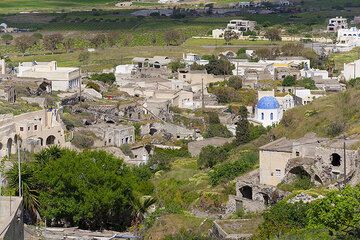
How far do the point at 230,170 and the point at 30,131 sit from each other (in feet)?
29.5

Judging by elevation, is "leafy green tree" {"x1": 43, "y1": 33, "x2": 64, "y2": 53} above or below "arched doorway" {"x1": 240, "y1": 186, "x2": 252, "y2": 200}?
below

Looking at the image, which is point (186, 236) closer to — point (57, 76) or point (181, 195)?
point (181, 195)

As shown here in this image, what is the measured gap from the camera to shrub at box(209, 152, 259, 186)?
28.7 meters

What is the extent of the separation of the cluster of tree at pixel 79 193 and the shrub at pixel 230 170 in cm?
383

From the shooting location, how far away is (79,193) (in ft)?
77.4

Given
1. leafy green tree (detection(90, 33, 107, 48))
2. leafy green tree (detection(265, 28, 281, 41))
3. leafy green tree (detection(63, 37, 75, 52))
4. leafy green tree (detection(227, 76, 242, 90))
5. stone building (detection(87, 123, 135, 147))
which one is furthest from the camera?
leafy green tree (detection(90, 33, 107, 48))

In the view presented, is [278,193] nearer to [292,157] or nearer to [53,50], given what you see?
[292,157]

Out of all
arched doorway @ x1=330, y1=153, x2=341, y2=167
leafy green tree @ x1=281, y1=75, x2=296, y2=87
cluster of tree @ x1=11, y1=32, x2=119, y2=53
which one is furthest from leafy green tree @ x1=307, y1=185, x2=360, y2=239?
cluster of tree @ x1=11, y1=32, x2=119, y2=53

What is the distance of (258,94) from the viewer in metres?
49.1

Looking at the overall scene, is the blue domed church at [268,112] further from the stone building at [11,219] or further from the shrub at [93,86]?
the stone building at [11,219]

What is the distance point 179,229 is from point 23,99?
21.7 meters

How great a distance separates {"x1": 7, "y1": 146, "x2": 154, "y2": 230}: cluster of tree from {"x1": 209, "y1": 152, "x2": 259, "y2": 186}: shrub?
3.83m

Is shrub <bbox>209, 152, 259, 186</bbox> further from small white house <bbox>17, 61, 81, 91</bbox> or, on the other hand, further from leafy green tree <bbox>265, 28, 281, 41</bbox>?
leafy green tree <bbox>265, 28, 281, 41</bbox>

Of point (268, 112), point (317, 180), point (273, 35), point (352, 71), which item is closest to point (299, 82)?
point (352, 71)
